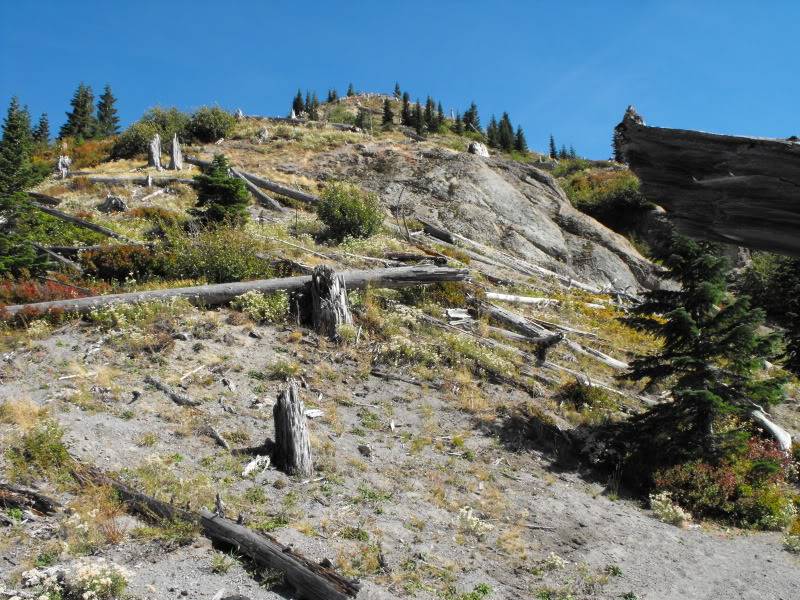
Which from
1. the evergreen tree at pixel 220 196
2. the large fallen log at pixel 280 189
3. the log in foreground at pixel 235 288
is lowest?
the log in foreground at pixel 235 288

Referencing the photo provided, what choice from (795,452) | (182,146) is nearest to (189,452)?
(795,452)

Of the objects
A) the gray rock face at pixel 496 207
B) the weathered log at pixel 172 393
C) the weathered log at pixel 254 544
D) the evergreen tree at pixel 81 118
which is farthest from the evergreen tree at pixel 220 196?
the evergreen tree at pixel 81 118

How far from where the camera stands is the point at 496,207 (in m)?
34.4

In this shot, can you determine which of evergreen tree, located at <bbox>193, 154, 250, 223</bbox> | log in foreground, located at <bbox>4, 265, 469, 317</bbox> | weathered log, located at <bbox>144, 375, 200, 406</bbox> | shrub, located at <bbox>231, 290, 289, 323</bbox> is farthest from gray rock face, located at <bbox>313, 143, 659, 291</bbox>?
weathered log, located at <bbox>144, 375, 200, 406</bbox>

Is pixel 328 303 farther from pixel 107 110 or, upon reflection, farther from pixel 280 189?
pixel 107 110

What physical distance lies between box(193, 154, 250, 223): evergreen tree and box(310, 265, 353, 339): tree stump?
8350 mm

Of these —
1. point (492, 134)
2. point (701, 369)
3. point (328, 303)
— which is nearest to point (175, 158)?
point (328, 303)

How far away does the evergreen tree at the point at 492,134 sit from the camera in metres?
86.4

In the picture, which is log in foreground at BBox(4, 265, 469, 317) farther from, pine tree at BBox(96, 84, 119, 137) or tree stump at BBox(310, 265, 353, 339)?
pine tree at BBox(96, 84, 119, 137)

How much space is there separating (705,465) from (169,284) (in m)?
13.8

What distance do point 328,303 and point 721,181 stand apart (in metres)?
13.1

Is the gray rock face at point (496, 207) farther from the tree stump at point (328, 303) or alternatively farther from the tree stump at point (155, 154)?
the tree stump at point (328, 303)

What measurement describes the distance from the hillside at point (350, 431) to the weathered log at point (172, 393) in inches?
3.6

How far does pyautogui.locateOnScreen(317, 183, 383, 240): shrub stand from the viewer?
2402cm
